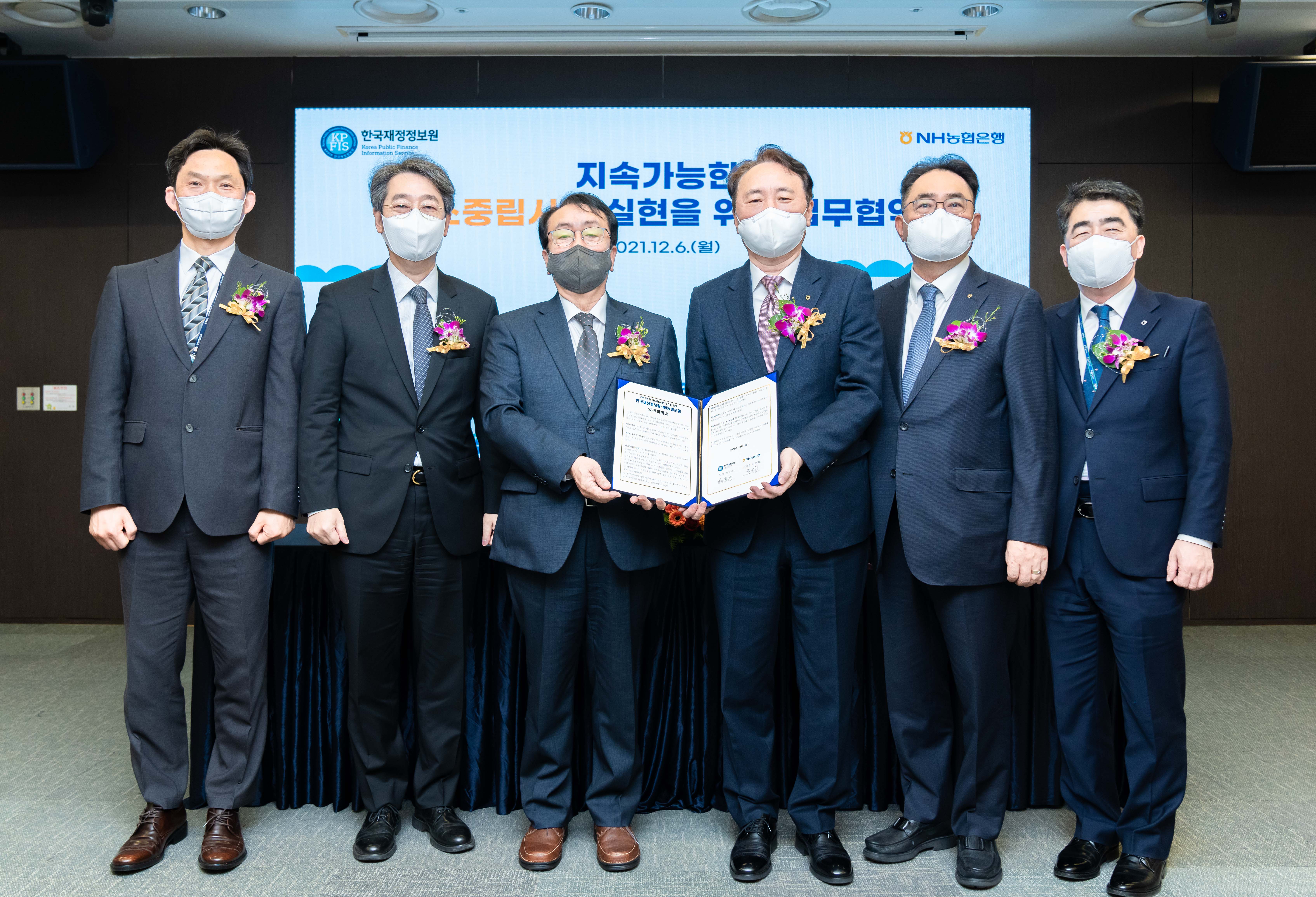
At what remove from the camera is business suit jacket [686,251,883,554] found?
7.11 feet

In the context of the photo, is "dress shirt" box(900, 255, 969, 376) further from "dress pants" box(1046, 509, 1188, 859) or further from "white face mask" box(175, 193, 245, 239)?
"white face mask" box(175, 193, 245, 239)

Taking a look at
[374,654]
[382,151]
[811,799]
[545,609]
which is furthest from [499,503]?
[382,151]

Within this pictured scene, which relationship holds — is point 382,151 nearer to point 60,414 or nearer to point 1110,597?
point 60,414

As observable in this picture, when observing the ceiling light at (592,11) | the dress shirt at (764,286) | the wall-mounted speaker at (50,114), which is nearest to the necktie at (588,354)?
the dress shirt at (764,286)

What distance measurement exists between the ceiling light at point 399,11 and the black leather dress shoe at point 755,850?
12.6 feet

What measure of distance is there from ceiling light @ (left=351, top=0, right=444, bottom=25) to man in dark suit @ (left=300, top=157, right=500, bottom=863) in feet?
7.38

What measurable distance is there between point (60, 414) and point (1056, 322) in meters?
5.11

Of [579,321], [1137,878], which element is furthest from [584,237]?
[1137,878]

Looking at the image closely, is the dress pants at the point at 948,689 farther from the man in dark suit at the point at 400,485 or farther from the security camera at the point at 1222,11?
the security camera at the point at 1222,11

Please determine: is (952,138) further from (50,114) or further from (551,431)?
(50,114)

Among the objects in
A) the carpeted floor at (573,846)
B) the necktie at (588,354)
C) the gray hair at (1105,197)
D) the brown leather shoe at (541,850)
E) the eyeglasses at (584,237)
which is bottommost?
the carpeted floor at (573,846)

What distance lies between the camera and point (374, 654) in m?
2.34

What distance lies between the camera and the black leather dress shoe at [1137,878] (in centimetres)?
212

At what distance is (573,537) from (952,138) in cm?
354
